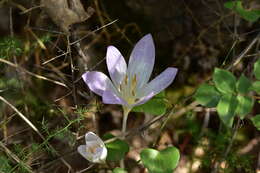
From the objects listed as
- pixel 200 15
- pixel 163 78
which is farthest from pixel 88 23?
pixel 163 78

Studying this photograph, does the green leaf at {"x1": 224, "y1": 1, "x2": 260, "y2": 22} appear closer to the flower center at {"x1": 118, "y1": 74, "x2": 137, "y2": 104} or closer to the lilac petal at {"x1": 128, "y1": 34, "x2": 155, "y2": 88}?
the lilac petal at {"x1": 128, "y1": 34, "x2": 155, "y2": 88}

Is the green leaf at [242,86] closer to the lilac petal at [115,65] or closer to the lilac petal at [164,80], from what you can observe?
the lilac petal at [164,80]

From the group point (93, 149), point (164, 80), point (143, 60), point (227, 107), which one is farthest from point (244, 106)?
point (93, 149)

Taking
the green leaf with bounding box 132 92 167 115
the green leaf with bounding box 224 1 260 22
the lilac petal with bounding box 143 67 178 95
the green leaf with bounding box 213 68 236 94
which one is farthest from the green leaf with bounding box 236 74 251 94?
the green leaf with bounding box 224 1 260 22

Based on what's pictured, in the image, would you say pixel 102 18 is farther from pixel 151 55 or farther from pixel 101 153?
pixel 101 153

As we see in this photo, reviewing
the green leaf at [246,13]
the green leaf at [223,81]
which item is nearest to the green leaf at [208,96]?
the green leaf at [223,81]

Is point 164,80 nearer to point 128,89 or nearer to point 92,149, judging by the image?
point 128,89
